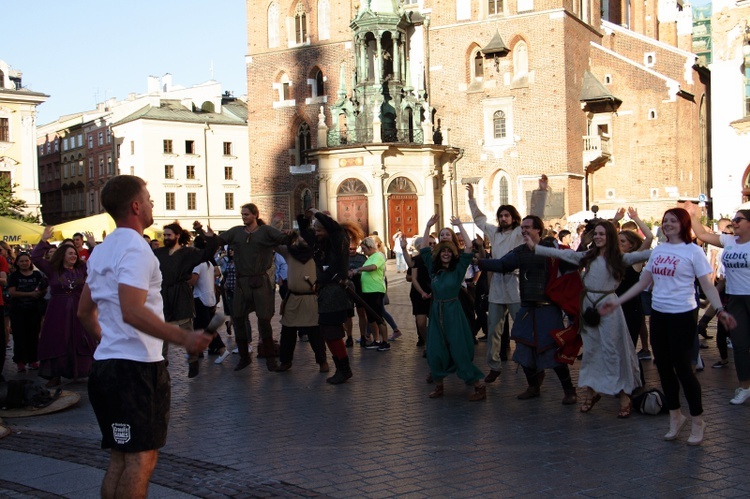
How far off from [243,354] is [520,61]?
30297mm

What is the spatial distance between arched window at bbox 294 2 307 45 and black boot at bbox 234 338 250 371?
3386cm

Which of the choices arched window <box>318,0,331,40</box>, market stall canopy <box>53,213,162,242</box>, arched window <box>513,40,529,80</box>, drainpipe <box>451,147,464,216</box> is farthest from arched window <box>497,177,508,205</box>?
market stall canopy <box>53,213,162,242</box>

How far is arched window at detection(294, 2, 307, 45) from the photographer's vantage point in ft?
142

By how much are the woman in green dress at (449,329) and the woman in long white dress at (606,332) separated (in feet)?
3.83

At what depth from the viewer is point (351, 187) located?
38.4m

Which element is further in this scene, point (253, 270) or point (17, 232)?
point (17, 232)

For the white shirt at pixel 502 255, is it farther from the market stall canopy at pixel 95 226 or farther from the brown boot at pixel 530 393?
the market stall canopy at pixel 95 226

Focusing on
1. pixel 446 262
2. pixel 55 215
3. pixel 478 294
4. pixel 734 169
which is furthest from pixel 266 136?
pixel 55 215

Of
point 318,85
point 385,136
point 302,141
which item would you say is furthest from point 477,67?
point 302,141

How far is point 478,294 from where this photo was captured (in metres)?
14.0

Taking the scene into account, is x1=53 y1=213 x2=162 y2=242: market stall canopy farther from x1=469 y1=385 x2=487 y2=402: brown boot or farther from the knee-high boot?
x1=469 y1=385 x2=487 y2=402: brown boot

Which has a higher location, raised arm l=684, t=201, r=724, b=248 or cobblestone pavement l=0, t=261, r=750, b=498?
raised arm l=684, t=201, r=724, b=248

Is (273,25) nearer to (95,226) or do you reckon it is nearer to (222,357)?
(95,226)

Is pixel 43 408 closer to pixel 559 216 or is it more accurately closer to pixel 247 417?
pixel 247 417
